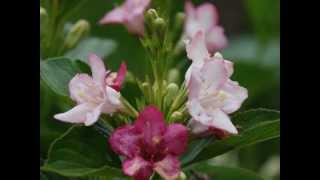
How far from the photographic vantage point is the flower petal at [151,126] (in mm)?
1157

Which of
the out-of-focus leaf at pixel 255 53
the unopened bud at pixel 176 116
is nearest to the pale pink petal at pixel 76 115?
the unopened bud at pixel 176 116

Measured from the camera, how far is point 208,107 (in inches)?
46.2

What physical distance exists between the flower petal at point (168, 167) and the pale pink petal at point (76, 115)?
11 centimetres

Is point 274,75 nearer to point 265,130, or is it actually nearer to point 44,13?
point 44,13

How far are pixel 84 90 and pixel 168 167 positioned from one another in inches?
6.1

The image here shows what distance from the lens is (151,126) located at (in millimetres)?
1163

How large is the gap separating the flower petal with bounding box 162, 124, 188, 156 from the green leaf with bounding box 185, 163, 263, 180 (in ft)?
0.49

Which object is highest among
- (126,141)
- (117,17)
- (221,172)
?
(117,17)

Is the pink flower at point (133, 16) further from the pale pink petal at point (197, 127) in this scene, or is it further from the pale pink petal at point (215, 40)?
the pale pink petal at point (197, 127)

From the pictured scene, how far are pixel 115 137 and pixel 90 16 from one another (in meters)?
1.01

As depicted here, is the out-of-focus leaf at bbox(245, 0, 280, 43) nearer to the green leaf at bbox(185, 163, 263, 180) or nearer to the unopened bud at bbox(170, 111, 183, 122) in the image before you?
the green leaf at bbox(185, 163, 263, 180)

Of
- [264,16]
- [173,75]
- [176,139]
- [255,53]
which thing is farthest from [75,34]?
[255,53]

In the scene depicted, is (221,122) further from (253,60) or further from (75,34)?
(253,60)

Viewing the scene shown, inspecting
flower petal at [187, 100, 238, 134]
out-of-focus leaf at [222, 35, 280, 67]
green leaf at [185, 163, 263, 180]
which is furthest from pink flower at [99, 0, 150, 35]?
out-of-focus leaf at [222, 35, 280, 67]
